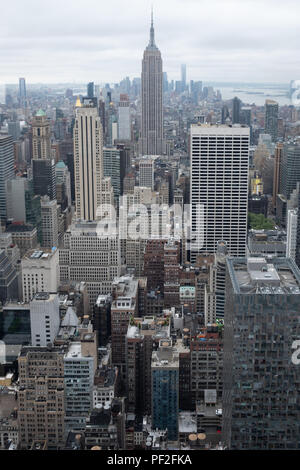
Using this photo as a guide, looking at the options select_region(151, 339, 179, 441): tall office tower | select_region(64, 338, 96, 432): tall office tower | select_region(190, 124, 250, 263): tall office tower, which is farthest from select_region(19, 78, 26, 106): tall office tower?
select_region(151, 339, 179, 441): tall office tower

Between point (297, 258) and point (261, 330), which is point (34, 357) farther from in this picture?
point (297, 258)

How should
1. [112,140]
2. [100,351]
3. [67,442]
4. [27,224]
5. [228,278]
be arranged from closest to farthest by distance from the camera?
[228,278] → [67,442] → [100,351] → [27,224] → [112,140]

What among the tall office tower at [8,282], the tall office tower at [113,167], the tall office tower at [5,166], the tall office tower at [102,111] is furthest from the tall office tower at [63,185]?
the tall office tower at [8,282]

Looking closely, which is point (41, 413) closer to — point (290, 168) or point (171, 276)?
point (171, 276)

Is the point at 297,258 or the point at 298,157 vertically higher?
the point at 298,157

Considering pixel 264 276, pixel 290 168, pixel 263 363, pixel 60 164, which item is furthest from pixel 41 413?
pixel 60 164

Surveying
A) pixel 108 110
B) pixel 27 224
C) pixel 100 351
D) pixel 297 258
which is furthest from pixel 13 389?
pixel 108 110

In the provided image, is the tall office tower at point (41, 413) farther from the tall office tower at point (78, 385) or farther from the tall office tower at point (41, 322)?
the tall office tower at point (41, 322)
